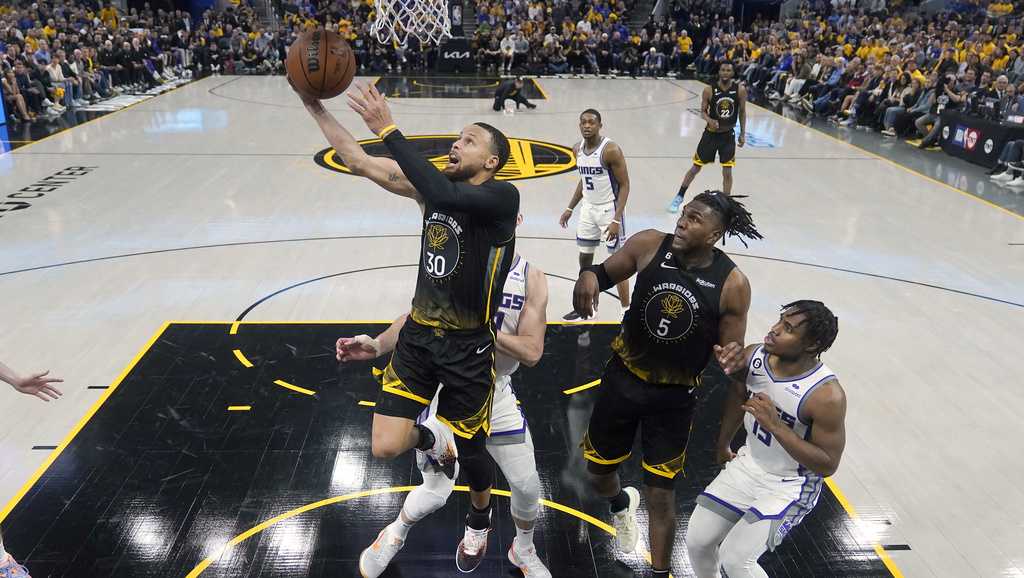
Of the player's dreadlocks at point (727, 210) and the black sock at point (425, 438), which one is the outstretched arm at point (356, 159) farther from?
the player's dreadlocks at point (727, 210)

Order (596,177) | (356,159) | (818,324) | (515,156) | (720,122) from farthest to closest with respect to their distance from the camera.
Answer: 1. (515,156)
2. (720,122)
3. (596,177)
4. (356,159)
5. (818,324)

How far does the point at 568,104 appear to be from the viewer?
18719 millimetres

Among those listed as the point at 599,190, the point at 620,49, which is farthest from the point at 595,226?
the point at 620,49

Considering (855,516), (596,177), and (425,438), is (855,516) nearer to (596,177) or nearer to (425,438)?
(425,438)

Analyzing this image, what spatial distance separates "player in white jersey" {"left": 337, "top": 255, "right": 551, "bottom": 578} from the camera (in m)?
3.60

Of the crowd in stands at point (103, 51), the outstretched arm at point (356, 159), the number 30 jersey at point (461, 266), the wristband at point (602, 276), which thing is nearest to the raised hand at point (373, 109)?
the outstretched arm at point (356, 159)

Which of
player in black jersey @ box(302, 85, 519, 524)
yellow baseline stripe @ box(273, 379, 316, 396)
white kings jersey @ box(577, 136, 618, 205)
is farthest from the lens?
white kings jersey @ box(577, 136, 618, 205)

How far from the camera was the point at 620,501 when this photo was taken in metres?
4.04

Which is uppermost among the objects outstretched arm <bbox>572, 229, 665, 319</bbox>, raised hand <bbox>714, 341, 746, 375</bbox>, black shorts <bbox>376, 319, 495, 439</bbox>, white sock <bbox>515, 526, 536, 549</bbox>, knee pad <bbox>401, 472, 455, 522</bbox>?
outstretched arm <bbox>572, 229, 665, 319</bbox>

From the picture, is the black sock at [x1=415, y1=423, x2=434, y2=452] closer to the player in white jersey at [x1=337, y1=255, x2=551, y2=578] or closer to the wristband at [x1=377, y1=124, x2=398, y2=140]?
the player in white jersey at [x1=337, y1=255, x2=551, y2=578]

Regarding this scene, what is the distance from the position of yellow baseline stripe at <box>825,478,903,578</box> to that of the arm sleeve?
8.70 feet

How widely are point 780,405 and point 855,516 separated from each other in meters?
1.68

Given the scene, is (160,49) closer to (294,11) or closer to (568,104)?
(294,11)

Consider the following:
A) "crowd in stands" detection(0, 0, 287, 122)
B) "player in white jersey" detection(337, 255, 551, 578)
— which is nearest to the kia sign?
"crowd in stands" detection(0, 0, 287, 122)
